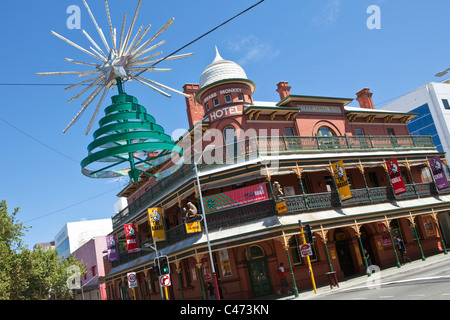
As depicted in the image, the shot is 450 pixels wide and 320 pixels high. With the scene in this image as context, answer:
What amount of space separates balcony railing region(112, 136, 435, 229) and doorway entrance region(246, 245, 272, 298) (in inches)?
195

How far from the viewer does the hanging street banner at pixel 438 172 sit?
30031 millimetres

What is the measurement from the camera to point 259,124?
2841 centimetres

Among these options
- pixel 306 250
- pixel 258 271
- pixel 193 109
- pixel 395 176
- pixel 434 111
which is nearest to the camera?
pixel 306 250

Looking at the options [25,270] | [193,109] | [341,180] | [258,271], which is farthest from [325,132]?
[25,270]

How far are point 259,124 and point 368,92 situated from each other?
60.4 ft

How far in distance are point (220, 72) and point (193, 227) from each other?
12203 mm

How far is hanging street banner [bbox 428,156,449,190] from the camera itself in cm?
3003

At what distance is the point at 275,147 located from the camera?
2503 centimetres

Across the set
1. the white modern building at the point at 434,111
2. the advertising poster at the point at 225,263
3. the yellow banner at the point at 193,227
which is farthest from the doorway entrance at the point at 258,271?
the white modern building at the point at 434,111

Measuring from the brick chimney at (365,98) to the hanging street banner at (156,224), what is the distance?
24968 mm

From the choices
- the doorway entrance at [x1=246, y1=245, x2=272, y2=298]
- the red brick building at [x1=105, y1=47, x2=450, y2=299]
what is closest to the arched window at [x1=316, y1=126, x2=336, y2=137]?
the red brick building at [x1=105, y1=47, x2=450, y2=299]

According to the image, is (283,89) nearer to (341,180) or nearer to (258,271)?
(341,180)

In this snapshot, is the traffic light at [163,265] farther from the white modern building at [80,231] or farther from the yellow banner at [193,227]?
the white modern building at [80,231]
